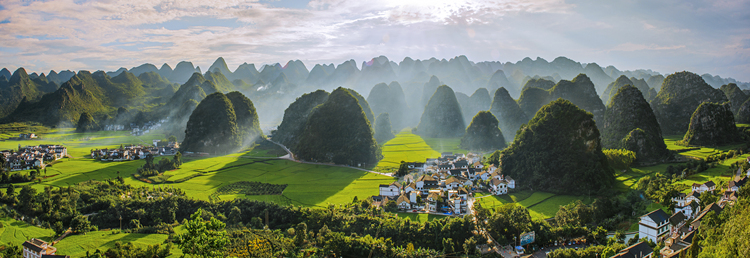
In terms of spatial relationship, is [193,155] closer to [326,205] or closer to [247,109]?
[247,109]

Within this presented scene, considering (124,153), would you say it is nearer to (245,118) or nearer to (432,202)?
(245,118)

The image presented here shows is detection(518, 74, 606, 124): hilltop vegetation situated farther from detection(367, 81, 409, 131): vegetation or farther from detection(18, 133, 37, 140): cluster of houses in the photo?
detection(18, 133, 37, 140): cluster of houses

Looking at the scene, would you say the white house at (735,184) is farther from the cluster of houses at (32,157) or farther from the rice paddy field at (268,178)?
the cluster of houses at (32,157)

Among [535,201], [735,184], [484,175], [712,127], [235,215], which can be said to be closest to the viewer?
[735,184]

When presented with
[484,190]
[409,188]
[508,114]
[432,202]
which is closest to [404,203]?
[432,202]

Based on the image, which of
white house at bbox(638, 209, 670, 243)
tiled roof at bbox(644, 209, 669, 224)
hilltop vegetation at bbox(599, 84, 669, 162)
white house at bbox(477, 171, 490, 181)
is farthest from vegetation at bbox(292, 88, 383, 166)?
hilltop vegetation at bbox(599, 84, 669, 162)

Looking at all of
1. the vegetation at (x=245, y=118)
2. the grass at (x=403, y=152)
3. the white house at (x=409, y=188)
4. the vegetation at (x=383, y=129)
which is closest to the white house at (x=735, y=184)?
the white house at (x=409, y=188)
